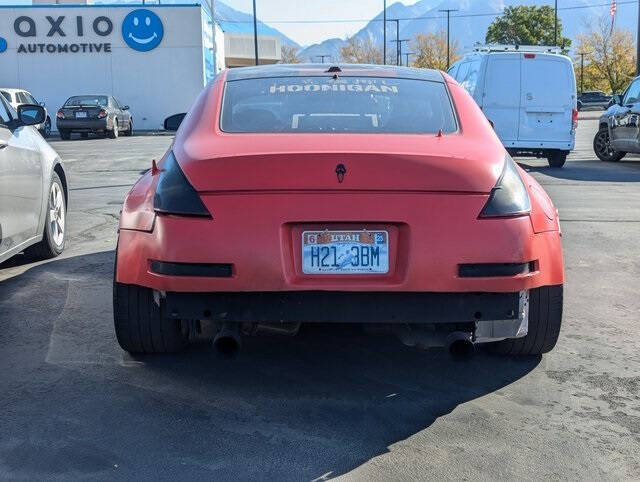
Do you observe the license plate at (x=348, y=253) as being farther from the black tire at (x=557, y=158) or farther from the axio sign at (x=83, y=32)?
the axio sign at (x=83, y=32)

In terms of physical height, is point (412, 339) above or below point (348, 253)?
below

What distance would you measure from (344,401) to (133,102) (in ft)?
111

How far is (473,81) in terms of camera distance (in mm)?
15266

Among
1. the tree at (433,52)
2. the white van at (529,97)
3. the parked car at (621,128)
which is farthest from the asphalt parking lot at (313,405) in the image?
the tree at (433,52)

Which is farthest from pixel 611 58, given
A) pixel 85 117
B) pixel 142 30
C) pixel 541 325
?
pixel 541 325

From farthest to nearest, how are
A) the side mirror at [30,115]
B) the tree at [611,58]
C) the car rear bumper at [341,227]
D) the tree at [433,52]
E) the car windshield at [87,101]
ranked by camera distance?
the tree at [433,52] → the tree at [611,58] → the car windshield at [87,101] → the side mirror at [30,115] → the car rear bumper at [341,227]

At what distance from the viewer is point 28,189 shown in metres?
5.81

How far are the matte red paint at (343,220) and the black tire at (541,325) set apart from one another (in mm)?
316

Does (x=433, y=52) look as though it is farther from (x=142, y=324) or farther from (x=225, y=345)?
(x=225, y=345)

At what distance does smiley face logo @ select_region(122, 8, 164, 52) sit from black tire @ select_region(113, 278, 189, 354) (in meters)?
33.1

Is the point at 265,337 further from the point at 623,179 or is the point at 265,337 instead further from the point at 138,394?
the point at 623,179

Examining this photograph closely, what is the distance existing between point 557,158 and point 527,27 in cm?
6083

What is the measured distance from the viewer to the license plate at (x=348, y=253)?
3.35 meters

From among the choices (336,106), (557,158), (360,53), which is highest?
(360,53)
